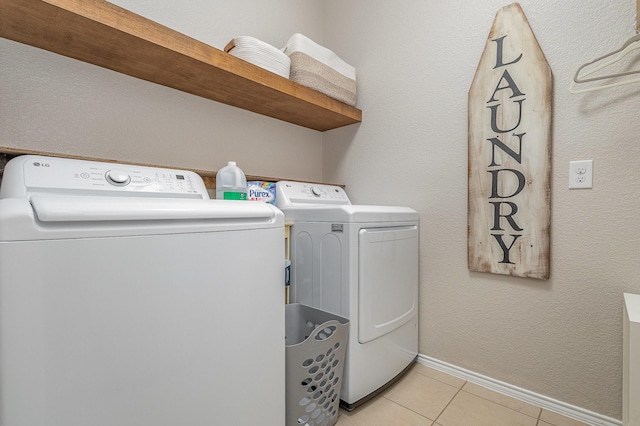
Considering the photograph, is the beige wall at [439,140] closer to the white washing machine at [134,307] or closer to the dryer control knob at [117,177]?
the dryer control knob at [117,177]

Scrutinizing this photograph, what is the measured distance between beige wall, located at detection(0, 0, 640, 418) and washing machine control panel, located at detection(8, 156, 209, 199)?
0.24 metres

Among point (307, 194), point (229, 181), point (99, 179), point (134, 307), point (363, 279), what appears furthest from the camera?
point (307, 194)

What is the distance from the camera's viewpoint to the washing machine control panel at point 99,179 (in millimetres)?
955

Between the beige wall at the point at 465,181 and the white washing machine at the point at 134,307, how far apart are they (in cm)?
106

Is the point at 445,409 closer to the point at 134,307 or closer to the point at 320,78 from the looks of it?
the point at 134,307

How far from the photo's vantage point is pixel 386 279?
55.4 inches

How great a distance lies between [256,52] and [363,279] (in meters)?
1.22

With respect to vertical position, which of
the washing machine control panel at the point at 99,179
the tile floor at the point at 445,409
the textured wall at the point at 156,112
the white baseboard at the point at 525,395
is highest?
the textured wall at the point at 156,112

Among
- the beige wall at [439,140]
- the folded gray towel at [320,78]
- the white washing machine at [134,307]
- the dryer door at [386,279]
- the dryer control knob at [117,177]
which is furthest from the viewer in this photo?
the folded gray towel at [320,78]

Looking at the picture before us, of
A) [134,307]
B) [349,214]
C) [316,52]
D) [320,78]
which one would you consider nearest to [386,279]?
[349,214]

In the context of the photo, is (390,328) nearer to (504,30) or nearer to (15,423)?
(15,423)

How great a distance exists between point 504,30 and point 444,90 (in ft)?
1.16

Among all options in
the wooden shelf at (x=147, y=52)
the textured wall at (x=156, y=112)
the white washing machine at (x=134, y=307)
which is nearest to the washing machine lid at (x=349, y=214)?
the white washing machine at (x=134, y=307)

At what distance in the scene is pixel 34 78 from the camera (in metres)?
1.14
